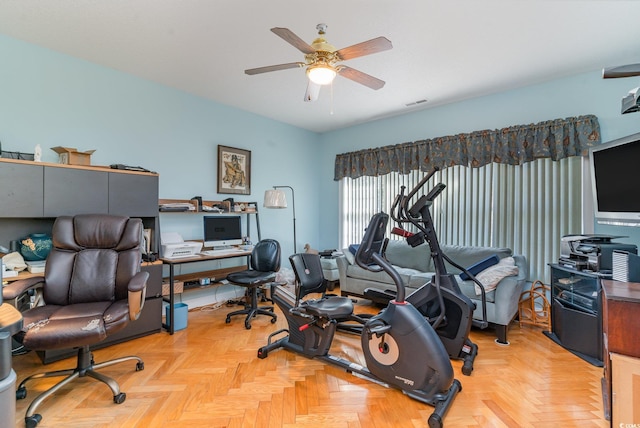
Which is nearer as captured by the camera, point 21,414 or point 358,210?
point 21,414

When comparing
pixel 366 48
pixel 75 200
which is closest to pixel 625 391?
pixel 366 48

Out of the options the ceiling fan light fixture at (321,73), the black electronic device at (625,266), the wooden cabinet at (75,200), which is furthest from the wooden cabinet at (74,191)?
the black electronic device at (625,266)

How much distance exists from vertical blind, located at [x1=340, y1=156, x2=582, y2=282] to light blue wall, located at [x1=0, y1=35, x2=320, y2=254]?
6.86 ft

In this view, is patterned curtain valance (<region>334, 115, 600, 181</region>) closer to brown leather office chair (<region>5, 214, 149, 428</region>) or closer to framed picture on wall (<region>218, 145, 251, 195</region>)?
framed picture on wall (<region>218, 145, 251, 195</region>)

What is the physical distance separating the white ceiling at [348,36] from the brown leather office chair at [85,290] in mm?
1582

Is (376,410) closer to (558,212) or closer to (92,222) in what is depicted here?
(92,222)

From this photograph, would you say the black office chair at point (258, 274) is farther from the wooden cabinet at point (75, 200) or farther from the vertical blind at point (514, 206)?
the vertical blind at point (514, 206)

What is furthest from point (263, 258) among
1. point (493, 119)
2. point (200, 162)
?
point (493, 119)

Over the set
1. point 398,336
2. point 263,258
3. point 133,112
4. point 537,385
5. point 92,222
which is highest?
point 133,112

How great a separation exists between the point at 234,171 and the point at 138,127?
128cm

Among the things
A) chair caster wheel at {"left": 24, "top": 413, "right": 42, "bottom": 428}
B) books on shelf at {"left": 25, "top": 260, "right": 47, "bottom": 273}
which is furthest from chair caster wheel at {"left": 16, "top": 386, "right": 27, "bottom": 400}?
books on shelf at {"left": 25, "top": 260, "right": 47, "bottom": 273}

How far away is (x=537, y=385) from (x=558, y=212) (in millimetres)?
2115

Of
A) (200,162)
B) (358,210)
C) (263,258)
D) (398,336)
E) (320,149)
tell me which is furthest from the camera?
(320,149)

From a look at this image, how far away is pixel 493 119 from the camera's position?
12.4 ft
